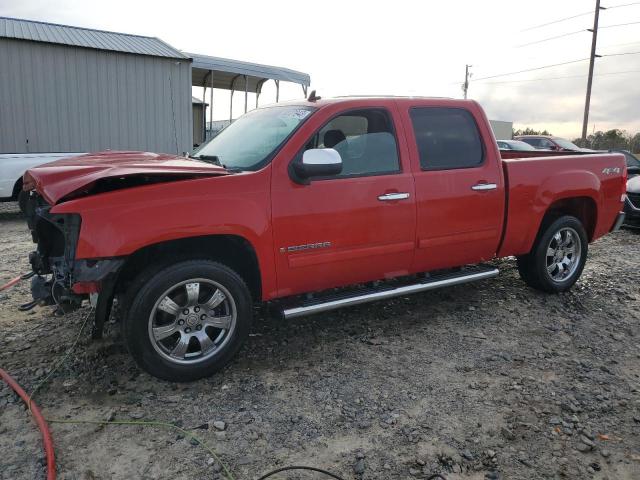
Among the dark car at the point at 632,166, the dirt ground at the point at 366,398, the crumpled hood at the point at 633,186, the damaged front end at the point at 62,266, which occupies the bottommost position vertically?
the dirt ground at the point at 366,398

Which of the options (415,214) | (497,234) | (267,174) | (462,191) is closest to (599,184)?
(497,234)

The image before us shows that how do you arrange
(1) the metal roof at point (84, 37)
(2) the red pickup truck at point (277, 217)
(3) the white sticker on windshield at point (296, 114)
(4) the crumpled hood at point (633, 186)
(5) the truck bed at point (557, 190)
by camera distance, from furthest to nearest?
(1) the metal roof at point (84, 37), (4) the crumpled hood at point (633, 186), (5) the truck bed at point (557, 190), (3) the white sticker on windshield at point (296, 114), (2) the red pickup truck at point (277, 217)

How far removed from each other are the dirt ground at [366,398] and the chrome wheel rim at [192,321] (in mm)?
224

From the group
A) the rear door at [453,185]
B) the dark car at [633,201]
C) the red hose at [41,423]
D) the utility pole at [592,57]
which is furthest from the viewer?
the utility pole at [592,57]

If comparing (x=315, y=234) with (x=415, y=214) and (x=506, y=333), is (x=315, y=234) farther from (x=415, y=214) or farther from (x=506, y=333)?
(x=506, y=333)

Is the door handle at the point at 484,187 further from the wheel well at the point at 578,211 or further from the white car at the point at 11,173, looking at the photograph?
the white car at the point at 11,173

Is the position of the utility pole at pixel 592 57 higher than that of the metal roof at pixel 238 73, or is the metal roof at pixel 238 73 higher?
the utility pole at pixel 592 57

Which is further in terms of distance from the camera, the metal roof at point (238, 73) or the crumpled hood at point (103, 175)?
the metal roof at point (238, 73)

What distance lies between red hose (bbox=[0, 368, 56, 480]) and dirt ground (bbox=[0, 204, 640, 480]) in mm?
55

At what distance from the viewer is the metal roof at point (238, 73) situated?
1338cm

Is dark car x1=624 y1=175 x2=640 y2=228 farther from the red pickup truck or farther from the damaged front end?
the damaged front end

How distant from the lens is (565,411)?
3.16 meters

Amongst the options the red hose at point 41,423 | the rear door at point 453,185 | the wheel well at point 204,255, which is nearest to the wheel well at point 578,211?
the rear door at point 453,185

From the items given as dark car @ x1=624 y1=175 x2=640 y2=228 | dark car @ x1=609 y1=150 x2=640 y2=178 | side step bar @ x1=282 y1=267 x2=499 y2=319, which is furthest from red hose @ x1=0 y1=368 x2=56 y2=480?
dark car @ x1=609 y1=150 x2=640 y2=178
